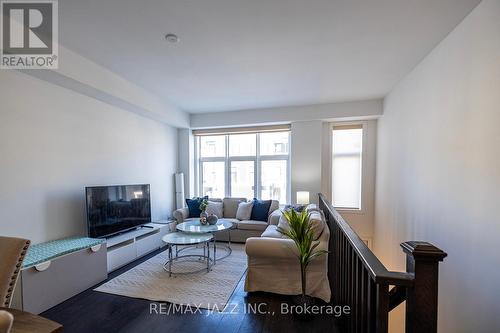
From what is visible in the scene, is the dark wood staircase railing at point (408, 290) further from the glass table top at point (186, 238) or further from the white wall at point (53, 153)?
the white wall at point (53, 153)

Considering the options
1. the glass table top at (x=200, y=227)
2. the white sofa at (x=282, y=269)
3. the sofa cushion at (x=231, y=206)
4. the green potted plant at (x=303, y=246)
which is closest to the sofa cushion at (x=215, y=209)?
the sofa cushion at (x=231, y=206)

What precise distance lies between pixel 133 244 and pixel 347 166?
14.1 ft

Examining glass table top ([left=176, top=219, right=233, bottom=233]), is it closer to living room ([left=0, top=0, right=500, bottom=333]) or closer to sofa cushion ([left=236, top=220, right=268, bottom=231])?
living room ([left=0, top=0, right=500, bottom=333])

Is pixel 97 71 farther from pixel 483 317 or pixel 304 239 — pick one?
pixel 483 317

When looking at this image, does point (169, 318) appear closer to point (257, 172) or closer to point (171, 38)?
point (171, 38)

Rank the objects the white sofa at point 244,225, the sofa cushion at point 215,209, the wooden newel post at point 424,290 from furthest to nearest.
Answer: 1. the sofa cushion at point 215,209
2. the white sofa at point 244,225
3. the wooden newel post at point 424,290

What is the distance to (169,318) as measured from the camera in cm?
211

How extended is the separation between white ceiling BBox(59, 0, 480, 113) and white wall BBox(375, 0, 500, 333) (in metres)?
0.27

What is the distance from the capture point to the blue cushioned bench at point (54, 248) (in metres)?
2.11

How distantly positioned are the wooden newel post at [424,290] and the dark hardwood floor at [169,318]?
4.64 ft

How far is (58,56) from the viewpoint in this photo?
2.34m

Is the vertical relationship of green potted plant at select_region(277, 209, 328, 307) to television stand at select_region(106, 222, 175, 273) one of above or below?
above

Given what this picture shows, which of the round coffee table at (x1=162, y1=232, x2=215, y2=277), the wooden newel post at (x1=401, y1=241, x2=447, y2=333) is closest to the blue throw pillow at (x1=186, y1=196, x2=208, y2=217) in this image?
the round coffee table at (x1=162, y1=232, x2=215, y2=277)

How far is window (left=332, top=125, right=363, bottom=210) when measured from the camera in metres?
4.67
